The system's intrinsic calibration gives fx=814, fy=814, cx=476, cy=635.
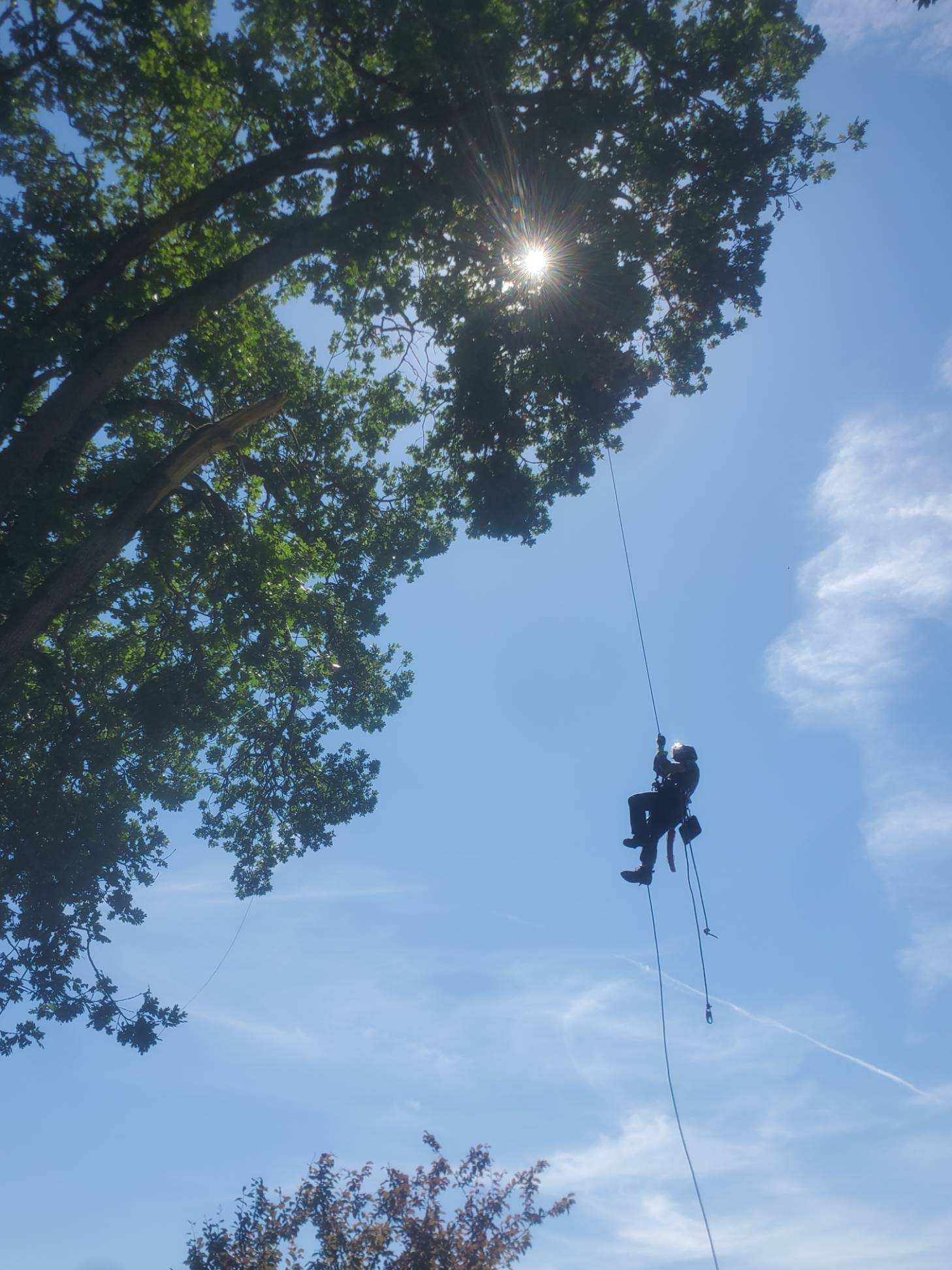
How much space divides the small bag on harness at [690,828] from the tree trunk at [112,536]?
8122mm

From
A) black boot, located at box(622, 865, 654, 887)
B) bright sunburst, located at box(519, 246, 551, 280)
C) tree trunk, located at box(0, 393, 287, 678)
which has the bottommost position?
black boot, located at box(622, 865, 654, 887)

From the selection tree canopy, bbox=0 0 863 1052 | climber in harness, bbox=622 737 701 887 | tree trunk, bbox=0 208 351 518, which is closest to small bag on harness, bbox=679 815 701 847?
climber in harness, bbox=622 737 701 887

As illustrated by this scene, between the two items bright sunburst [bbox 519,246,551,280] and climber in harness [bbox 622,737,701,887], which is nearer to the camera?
climber in harness [bbox 622,737,701,887]

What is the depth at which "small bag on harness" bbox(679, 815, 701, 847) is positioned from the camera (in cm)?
1023

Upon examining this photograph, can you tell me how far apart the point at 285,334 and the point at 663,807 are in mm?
10484

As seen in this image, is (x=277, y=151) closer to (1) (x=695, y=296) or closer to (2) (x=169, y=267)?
(2) (x=169, y=267)

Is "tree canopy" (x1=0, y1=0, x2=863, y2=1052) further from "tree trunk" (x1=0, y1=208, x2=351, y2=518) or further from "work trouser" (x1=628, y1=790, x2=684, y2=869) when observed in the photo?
"work trouser" (x1=628, y1=790, x2=684, y2=869)

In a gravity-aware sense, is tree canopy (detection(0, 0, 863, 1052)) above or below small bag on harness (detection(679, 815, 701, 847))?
above

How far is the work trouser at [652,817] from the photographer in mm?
10062

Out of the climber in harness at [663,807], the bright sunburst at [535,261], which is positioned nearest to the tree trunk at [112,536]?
the bright sunburst at [535,261]

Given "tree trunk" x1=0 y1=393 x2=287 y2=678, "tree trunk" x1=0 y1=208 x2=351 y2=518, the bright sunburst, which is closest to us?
"tree trunk" x1=0 y1=393 x2=287 y2=678

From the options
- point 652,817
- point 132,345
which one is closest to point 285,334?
point 132,345

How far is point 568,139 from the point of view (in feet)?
36.2

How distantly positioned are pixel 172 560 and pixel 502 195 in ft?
25.0
